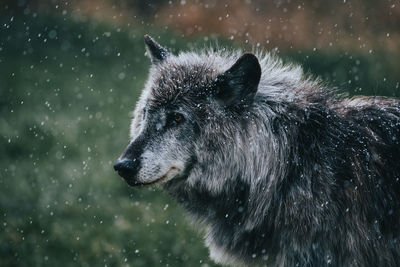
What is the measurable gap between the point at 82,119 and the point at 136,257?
170 inches

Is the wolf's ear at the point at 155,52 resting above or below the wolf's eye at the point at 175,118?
above

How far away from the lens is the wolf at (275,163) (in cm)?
328

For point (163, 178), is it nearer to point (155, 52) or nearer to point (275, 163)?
point (275, 163)

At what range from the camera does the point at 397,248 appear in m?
3.36

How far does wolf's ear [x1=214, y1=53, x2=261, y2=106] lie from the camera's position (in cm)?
332

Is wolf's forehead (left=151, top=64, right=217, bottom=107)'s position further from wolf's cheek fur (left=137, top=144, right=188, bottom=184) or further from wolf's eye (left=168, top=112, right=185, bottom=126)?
wolf's cheek fur (left=137, top=144, right=188, bottom=184)

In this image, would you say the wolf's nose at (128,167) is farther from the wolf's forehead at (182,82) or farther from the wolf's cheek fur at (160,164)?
the wolf's forehead at (182,82)

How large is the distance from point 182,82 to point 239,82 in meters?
0.42

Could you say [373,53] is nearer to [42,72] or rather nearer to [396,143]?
[42,72]

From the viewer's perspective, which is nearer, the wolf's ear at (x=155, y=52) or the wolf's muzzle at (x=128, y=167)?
the wolf's muzzle at (x=128, y=167)

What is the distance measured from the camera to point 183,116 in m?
3.46

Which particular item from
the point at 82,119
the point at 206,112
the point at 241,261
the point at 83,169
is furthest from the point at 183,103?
the point at 82,119

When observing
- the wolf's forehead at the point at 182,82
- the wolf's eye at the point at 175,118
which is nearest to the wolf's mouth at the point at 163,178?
the wolf's eye at the point at 175,118

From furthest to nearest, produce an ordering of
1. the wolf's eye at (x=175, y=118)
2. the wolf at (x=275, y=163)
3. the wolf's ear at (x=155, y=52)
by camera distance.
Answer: the wolf's ear at (x=155, y=52)
the wolf's eye at (x=175, y=118)
the wolf at (x=275, y=163)
